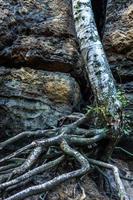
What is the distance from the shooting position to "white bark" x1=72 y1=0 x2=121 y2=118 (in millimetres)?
3951

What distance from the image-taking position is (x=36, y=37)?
4.79 meters

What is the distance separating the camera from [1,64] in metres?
4.67

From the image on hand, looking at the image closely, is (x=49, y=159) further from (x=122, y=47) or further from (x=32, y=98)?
(x=122, y=47)


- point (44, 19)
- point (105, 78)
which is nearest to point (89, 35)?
point (105, 78)

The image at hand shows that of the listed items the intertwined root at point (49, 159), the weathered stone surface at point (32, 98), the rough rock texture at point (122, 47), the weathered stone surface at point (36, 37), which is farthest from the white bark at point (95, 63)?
the rough rock texture at point (122, 47)

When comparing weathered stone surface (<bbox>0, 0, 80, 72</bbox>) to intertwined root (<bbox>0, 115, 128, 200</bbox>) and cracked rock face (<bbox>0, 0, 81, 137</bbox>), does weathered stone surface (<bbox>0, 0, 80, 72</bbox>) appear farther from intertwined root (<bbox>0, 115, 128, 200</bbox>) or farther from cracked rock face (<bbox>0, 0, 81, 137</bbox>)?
intertwined root (<bbox>0, 115, 128, 200</bbox>)

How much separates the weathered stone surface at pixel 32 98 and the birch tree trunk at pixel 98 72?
0.60m

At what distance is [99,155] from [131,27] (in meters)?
1.94

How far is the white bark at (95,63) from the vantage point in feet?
13.0

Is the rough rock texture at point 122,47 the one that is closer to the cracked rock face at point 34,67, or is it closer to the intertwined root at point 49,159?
the cracked rock face at point 34,67

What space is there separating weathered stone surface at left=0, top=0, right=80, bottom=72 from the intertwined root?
40.4 inches

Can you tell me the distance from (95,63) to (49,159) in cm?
121

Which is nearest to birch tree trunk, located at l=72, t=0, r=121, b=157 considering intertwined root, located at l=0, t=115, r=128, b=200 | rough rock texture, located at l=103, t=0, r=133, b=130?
intertwined root, located at l=0, t=115, r=128, b=200

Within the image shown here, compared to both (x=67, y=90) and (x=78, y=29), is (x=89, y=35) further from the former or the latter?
(x=67, y=90)
